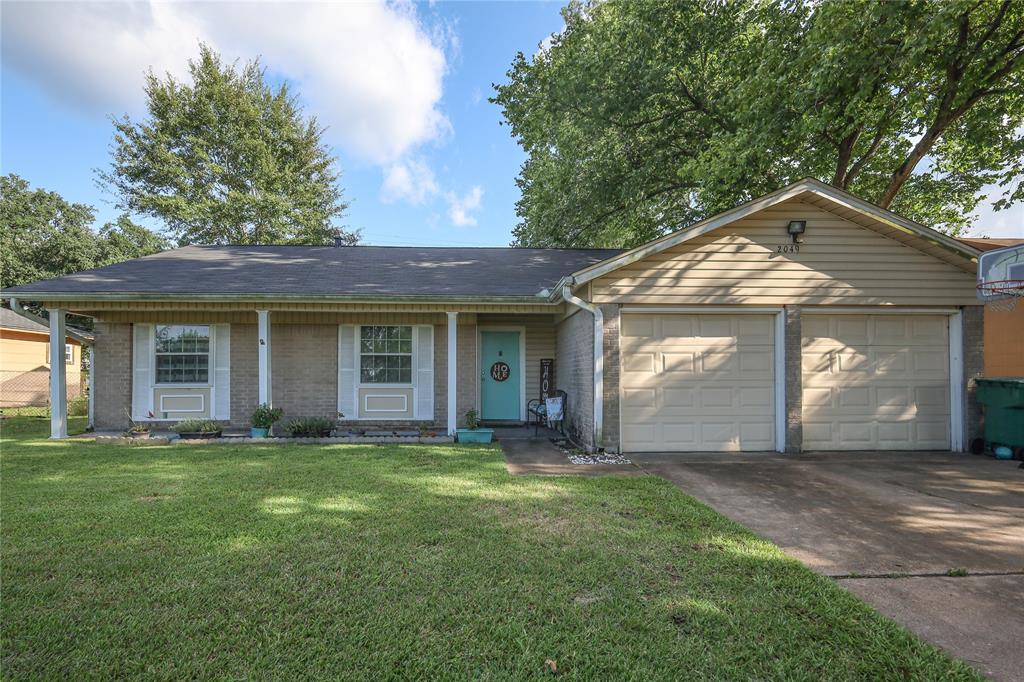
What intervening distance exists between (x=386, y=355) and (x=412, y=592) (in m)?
7.16

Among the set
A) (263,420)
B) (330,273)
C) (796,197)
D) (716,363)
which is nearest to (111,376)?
(263,420)

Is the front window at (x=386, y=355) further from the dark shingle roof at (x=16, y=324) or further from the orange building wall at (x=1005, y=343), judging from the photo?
the dark shingle roof at (x=16, y=324)

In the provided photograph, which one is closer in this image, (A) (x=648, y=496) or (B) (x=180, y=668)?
(B) (x=180, y=668)

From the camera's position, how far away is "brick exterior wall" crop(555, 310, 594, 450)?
7.29 metres

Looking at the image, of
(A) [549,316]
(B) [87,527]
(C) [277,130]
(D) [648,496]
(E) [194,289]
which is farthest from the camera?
(C) [277,130]

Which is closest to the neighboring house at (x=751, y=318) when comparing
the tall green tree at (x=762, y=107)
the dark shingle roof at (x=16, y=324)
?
Answer: the tall green tree at (x=762, y=107)

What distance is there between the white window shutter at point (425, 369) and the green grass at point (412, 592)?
15.0 feet

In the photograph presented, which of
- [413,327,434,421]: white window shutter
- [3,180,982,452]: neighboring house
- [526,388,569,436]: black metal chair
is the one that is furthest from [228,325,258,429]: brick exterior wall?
[526,388,569,436]: black metal chair

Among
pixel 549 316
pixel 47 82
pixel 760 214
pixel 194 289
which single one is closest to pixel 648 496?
pixel 760 214

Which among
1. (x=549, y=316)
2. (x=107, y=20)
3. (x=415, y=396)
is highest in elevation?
(x=107, y=20)

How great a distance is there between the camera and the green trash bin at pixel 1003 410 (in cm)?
661

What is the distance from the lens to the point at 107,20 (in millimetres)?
8492

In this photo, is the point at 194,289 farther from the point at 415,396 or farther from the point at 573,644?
the point at 573,644

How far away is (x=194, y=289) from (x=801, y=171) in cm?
1497
